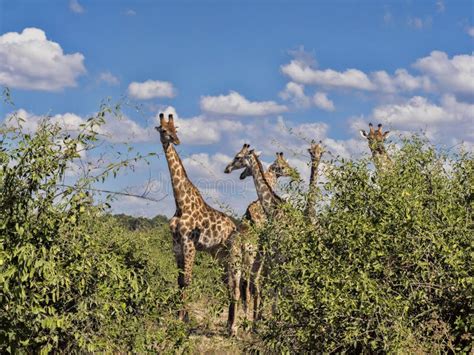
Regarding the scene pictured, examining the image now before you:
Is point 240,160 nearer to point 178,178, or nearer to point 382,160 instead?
point 178,178

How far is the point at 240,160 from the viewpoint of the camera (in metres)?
13.7

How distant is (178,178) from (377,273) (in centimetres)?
661

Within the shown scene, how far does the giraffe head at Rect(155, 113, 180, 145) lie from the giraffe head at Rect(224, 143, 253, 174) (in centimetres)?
148

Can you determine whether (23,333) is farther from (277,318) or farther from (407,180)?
(407,180)

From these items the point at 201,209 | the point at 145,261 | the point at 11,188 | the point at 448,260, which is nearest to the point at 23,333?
the point at 11,188

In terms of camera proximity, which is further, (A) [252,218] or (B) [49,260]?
(A) [252,218]

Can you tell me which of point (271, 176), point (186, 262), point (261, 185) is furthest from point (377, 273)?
point (271, 176)

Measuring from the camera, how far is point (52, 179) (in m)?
5.98

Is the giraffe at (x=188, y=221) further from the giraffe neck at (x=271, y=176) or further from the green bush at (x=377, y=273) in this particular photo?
the green bush at (x=377, y=273)

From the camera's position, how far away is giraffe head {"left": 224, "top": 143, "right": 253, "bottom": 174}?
13.6m

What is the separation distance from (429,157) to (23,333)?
182 inches

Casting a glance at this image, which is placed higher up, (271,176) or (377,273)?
(271,176)

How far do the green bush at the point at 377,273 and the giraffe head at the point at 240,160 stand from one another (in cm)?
613

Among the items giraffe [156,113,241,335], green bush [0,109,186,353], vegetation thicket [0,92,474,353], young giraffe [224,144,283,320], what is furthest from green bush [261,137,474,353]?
giraffe [156,113,241,335]
